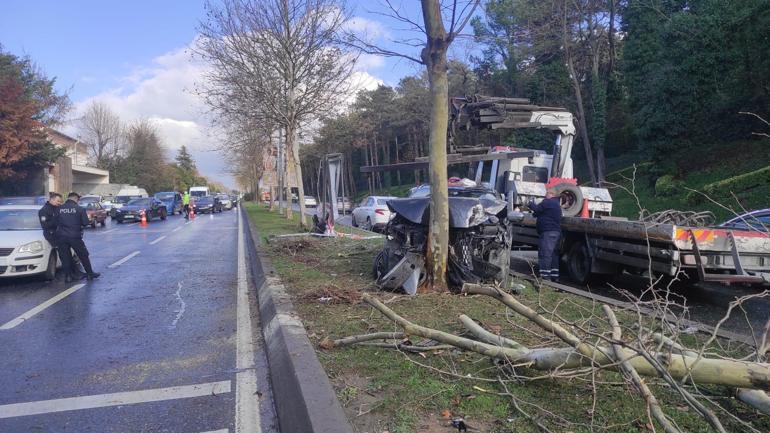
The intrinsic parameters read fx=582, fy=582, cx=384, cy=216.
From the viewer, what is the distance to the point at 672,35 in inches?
939

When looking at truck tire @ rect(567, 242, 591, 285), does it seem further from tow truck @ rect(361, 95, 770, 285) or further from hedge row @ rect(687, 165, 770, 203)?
hedge row @ rect(687, 165, 770, 203)

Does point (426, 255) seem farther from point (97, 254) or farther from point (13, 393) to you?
point (97, 254)

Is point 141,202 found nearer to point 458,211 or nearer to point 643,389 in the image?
point 458,211

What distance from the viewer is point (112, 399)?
→ 467 cm

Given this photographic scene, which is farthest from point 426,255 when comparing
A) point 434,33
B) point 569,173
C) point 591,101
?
point 591,101

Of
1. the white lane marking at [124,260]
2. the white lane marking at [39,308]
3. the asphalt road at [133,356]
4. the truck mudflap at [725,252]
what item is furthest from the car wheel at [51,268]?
the truck mudflap at [725,252]

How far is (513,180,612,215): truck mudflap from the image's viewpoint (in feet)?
40.2

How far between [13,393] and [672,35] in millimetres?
25742

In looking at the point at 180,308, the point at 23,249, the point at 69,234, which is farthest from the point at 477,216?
the point at 23,249

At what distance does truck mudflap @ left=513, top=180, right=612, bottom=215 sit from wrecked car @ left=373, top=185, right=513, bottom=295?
4448mm

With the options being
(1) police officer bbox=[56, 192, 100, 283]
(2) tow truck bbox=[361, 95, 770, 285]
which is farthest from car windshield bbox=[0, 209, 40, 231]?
(2) tow truck bbox=[361, 95, 770, 285]

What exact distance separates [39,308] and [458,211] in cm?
599

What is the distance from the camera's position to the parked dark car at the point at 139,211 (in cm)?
3159

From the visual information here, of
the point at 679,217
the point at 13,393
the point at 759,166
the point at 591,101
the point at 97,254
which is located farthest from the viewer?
the point at 591,101
